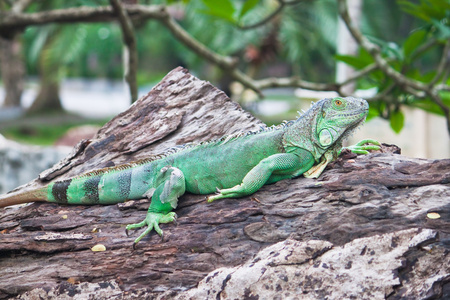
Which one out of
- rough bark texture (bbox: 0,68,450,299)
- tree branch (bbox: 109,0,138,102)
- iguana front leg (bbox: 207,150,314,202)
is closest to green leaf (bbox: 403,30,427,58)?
rough bark texture (bbox: 0,68,450,299)

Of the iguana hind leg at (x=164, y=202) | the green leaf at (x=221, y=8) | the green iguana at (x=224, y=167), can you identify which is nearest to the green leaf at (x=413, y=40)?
the green leaf at (x=221, y=8)

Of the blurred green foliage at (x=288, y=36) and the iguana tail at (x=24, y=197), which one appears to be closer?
the iguana tail at (x=24, y=197)

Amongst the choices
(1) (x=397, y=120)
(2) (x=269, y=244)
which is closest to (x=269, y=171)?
(2) (x=269, y=244)

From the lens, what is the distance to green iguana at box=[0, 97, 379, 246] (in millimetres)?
3504

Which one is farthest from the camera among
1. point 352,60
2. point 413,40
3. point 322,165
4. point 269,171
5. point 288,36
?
point 288,36

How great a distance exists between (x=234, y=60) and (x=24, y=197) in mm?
3554

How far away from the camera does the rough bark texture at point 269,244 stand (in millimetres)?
2975

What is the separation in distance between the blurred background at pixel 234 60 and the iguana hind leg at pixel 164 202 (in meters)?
2.81

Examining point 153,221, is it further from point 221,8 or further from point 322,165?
point 221,8

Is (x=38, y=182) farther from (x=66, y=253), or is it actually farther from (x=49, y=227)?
(x=66, y=253)

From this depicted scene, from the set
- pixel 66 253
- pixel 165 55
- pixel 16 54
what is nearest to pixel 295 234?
pixel 66 253

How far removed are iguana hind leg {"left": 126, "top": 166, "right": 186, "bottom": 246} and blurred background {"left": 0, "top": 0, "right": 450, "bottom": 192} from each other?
9.21 feet

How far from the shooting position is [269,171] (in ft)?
11.3

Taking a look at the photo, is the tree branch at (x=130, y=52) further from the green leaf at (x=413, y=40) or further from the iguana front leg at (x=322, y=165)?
the green leaf at (x=413, y=40)
